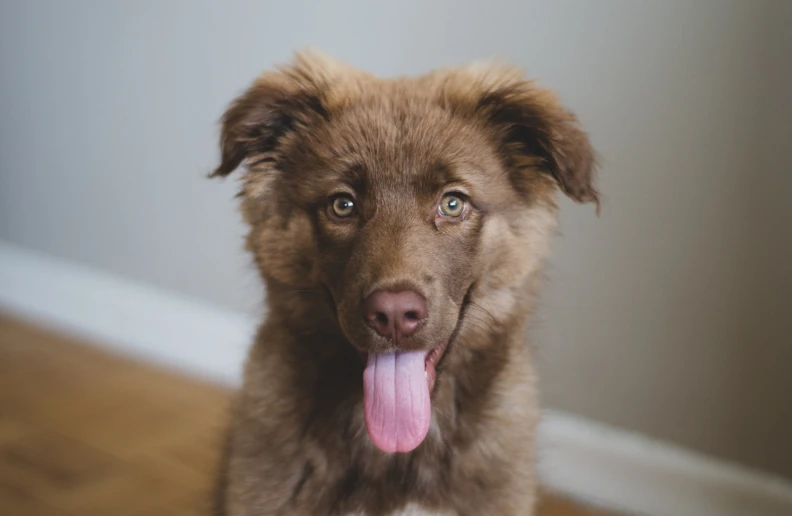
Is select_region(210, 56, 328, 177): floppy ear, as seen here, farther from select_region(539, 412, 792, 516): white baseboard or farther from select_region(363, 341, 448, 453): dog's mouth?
select_region(539, 412, 792, 516): white baseboard

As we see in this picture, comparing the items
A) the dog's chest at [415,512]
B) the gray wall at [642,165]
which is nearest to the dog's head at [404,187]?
the dog's chest at [415,512]

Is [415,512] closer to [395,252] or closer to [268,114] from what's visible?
[395,252]

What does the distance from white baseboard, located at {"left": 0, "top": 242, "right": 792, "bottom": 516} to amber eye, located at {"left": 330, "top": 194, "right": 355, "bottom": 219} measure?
54 centimetres

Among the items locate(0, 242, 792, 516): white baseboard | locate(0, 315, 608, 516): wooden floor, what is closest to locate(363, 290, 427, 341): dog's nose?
locate(0, 242, 792, 516): white baseboard

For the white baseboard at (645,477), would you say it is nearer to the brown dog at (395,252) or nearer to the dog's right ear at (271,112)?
the brown dog at (395,252)

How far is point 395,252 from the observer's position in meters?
1.48

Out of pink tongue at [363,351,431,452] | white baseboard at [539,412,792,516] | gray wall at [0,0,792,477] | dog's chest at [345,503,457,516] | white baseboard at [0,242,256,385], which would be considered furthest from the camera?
white baseboard at [0,242,256,385]

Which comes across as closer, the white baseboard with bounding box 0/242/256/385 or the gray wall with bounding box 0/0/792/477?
the gray wall with bounding box 0/0/792/477

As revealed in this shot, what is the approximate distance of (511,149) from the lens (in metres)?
1.69

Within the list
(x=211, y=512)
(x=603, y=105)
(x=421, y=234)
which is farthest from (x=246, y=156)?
(x=603, y=105)

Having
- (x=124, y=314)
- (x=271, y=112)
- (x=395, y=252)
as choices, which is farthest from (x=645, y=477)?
(x=124, y=314)

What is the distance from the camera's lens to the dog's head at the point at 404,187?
1.49 meters

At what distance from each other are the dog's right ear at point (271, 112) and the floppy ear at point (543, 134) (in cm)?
36

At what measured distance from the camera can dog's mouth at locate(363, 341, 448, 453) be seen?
1506 mm
